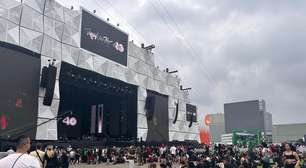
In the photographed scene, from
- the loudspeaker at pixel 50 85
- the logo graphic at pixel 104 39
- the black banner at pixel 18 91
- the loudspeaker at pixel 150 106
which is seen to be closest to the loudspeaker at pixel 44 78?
the loudspeaker at pixel 50 85

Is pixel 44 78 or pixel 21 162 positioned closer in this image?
pixel 21 162

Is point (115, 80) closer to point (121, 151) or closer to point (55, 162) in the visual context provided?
point (121, 151)

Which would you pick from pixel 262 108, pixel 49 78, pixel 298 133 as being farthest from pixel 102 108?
pixel 298 133

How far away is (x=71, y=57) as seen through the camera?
25812mm

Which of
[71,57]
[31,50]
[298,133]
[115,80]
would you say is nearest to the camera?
[31,50]

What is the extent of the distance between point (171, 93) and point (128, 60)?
1079cm

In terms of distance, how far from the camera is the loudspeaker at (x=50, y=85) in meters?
22.5

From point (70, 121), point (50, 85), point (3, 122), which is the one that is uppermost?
point (50, 85)

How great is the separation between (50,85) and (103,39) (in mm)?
8269

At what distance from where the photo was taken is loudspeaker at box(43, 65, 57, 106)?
73.8ft

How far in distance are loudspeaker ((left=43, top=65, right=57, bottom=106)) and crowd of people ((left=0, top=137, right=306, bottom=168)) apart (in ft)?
10.7

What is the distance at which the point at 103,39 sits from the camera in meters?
29.4

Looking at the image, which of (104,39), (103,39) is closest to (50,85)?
(103,39)

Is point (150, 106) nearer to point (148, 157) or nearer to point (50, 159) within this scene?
point (148, 157)
